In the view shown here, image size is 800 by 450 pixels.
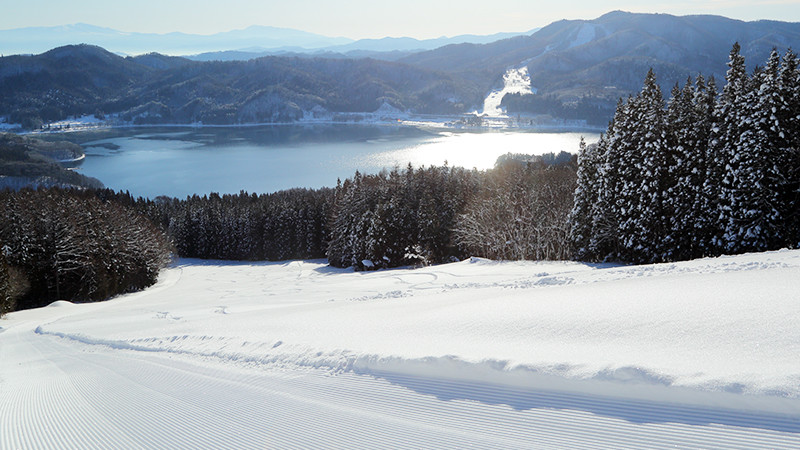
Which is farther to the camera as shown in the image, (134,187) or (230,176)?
(230,176)

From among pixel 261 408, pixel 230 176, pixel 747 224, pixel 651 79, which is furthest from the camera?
pixel 230 176

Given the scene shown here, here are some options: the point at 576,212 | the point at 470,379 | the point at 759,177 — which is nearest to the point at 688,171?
the point at 759,177

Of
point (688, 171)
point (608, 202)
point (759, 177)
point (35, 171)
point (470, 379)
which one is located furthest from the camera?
point (35, 171)

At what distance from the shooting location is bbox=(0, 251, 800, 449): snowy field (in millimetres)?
5027

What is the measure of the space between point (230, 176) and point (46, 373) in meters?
112

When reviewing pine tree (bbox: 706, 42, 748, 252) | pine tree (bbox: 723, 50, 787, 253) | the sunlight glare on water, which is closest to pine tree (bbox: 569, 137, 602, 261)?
pine tree (bbox: 706, 42, 748, 252)

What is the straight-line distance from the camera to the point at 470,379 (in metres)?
6.49

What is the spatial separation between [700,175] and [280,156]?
135193mm

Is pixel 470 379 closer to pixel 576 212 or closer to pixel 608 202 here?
pixel 608 202

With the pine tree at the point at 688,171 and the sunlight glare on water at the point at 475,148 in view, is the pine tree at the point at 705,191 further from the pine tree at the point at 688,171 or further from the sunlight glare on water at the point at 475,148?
the sunlight glare on water at the point at 475,148

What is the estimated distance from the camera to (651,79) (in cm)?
2375

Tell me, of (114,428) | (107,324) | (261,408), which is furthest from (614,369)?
(107,324)

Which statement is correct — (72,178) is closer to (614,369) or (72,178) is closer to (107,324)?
(107,324)

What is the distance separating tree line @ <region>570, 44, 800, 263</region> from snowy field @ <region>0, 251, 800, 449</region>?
11.8 metres
